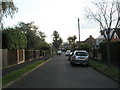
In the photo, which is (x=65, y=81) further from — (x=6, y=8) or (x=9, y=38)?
(x=9, y=38)

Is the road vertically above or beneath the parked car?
beneath

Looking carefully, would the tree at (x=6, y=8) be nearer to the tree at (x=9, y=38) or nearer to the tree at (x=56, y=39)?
the tree at (x=9, y=38)

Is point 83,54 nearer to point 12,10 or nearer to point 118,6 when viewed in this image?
point 118,6

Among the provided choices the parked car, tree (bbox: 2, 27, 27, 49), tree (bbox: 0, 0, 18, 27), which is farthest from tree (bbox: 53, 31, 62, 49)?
tree (bbox: 0, 0, 18, 27)

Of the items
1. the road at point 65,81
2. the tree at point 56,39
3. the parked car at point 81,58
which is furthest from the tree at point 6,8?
the tree at point 56,39

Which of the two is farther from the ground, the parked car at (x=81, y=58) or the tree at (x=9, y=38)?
the tree at (x=9, y=38)

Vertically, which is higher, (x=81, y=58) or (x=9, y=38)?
(x=9, y=38)

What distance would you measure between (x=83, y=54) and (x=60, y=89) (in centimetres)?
1760

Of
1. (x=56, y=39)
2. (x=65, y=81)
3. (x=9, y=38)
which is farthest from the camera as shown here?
(x=56, y=39)

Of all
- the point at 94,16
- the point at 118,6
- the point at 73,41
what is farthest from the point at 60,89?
the point at 73,41

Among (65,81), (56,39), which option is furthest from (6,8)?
(56,39)

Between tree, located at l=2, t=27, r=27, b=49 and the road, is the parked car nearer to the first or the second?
tree, located at l=2, t=27, r=27, b=49

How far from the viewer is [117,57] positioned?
28.3 m

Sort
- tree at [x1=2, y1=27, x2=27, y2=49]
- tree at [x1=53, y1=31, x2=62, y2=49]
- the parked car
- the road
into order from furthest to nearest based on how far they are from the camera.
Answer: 1. tree at [x1=53, y1=31, x2=62, y2=49]
2. tree at [x1=2, y1=27, x2=27, y2=49]
3. the parked car
4. the road
